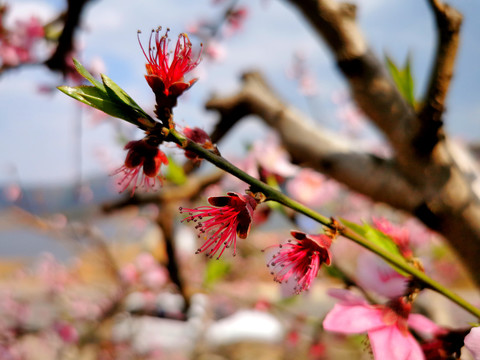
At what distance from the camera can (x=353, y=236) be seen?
11.2 inches

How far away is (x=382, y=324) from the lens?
1.11 feet

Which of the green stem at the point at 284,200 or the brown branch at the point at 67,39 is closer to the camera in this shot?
the green stem at the point at 284,200

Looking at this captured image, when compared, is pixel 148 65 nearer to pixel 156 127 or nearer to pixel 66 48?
pixel 156 127

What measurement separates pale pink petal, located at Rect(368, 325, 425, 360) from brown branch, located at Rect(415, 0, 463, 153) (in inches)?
11.7

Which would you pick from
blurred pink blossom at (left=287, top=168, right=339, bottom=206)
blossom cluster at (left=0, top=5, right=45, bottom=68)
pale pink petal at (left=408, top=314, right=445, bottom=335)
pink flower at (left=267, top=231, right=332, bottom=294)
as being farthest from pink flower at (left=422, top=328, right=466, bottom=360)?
blossom cluster at (left=0, top=5, right=45, bottom=68)

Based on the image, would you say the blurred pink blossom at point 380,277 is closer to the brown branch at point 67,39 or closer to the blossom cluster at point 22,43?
the brown branch at point 67,39

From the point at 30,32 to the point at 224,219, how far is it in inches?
56.0

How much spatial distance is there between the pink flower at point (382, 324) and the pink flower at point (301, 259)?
0.04 metres

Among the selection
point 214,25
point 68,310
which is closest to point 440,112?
point 214,25

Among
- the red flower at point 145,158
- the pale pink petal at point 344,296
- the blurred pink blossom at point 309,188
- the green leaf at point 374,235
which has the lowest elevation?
the blurred pink blossom at point 309,188

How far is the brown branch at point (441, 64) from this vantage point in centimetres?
45

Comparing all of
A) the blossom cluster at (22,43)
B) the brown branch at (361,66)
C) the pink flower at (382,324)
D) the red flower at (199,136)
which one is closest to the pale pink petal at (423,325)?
the pink flower at (382,324)

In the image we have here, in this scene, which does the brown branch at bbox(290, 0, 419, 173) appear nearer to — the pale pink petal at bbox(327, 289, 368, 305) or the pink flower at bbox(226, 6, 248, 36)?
the pale pink petal at bbox(327, 289, 368, 305)

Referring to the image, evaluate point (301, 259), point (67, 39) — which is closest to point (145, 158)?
point (301, 259)
